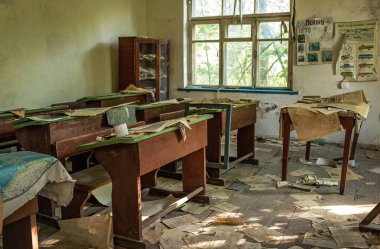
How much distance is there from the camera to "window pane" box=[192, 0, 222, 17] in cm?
724

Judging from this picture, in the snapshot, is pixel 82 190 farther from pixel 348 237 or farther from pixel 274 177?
pixel 274 177

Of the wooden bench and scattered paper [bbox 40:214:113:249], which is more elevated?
the wooden bench

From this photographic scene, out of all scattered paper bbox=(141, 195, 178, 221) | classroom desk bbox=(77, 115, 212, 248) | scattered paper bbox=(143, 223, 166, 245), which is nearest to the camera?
classroom desk bbox=(77, 115, 212, 248)

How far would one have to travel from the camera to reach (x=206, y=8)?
7379 mm

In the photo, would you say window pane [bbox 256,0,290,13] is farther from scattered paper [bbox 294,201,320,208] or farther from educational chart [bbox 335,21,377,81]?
scattered paper [bbox 294,201,320,208]

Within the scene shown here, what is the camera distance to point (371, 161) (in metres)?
5.38

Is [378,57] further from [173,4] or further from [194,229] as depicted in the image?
[194,229]

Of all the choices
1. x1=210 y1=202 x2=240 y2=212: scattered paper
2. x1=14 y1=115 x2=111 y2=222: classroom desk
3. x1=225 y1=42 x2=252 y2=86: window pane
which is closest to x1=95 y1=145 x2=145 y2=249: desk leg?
x1=14 y1=115 x2=111 y2=222: classroom desk

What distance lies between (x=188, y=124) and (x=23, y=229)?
63.3 inches

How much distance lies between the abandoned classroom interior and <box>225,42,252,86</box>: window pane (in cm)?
2

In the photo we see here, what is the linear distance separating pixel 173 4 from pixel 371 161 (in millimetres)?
4388

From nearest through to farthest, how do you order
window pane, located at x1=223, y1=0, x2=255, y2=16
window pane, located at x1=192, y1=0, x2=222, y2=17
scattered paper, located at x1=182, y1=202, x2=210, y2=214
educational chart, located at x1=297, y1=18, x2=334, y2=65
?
1. scattered paper, located at x1=182, y1=202, x2=210, y2=214
2. educational chart, located at x1=297, y1=18, x2=334, y2=65
3. window pane, located at x1=223, y1=0, x2=255, y2=16
4. window pane, located at x1=192, y1=0, x2=222, y2=17

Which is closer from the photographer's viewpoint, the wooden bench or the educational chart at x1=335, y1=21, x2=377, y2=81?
the wooden bench

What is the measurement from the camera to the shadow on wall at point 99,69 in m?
6.52
